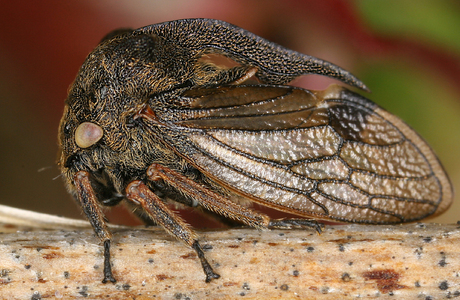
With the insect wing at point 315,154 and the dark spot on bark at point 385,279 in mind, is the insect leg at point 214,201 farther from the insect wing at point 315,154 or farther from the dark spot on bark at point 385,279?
the dark spot on bark at point 385,279

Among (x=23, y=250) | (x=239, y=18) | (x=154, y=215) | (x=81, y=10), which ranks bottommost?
(x=23, y=250)

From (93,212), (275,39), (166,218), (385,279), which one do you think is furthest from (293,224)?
(275,39)

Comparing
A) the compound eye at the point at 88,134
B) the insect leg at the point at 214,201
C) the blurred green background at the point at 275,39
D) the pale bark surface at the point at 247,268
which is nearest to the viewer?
the pale bark surface at the point at 247,268

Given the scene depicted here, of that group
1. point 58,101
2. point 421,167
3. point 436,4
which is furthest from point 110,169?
point 436,4

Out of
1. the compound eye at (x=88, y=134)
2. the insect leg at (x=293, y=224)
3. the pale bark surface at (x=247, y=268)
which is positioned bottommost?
the pale bark surface at (x=247, y=268)

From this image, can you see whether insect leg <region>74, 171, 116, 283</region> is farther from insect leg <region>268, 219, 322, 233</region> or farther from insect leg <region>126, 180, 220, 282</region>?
insect leg <region>268, 219, 322, 233</region>

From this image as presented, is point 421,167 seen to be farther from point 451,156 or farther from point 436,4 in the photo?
point 436,4

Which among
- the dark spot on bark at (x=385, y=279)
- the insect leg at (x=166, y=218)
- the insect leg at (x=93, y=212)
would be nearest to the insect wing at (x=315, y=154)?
the insect leg at (x=166, y=218)

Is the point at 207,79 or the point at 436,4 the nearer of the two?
the point at 207,79
